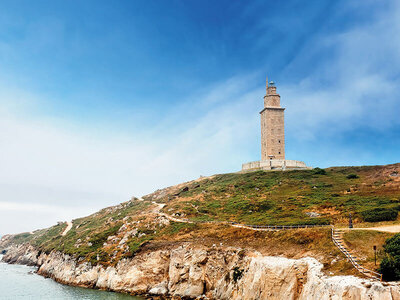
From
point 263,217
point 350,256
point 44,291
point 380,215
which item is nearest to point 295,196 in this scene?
point 263,217

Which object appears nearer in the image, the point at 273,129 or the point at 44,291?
the point at 44,291

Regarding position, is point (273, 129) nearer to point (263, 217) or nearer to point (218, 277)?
point (263, 217)

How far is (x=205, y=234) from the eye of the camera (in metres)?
47.6

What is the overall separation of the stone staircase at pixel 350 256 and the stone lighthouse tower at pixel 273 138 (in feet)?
190

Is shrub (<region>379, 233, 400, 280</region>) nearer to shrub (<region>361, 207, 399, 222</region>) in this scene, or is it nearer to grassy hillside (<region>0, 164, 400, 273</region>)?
grassy hillside (<region>0, 164, 400, 273</region>)

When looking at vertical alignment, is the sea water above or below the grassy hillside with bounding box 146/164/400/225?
below

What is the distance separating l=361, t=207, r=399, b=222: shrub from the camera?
121ft

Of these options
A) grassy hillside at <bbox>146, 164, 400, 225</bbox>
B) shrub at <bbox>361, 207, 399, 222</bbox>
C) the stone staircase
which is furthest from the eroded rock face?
shrub at <bbox>361, 207, 399, 222</bbox>

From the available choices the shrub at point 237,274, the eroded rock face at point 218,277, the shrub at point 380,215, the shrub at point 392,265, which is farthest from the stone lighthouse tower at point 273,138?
the shrub at point 392,265

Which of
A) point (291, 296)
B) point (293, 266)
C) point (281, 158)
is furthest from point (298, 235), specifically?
point (281, 158)

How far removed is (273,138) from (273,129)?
2.72 m

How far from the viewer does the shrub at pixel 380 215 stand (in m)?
36.9

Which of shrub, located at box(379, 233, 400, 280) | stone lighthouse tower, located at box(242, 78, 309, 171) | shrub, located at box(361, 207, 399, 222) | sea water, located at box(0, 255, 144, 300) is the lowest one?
sea water, located at box(0, 255, 144, 300)

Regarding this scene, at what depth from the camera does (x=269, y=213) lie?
54000 millimetres
